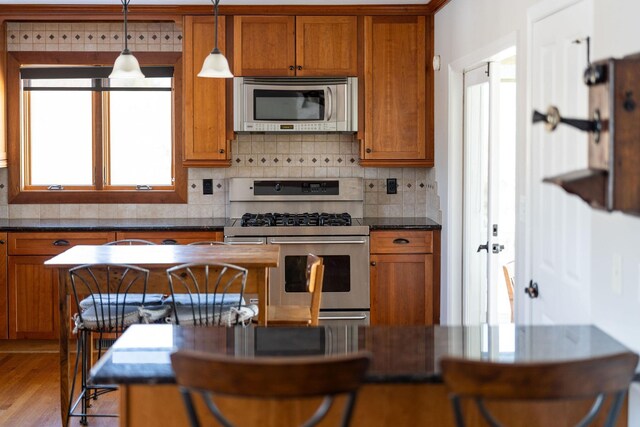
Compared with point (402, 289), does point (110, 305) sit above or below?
above

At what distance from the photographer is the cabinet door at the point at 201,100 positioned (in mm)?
5957

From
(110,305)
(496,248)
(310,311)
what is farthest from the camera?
(496,248)

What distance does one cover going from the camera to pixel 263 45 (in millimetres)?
5973

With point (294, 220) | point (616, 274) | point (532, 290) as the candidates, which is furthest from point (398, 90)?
point (616, 274)

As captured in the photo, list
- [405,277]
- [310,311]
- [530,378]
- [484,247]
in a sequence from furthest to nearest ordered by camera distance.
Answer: [405,277] → [484,247] → [310,311] → [530,378]

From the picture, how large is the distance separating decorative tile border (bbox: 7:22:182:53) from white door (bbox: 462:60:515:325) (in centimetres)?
233

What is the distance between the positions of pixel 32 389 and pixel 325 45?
2.99 meters

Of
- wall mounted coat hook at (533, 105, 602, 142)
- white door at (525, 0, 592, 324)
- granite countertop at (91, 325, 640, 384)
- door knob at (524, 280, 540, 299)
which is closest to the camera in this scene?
wall mounted coat hook at (533, 105, 602, 142)

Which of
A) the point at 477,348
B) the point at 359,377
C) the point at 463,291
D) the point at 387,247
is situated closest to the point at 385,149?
the point at 387,247

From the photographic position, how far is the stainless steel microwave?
595 cm

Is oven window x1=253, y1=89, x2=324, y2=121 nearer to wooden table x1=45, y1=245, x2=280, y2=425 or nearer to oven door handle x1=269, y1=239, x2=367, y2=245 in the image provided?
oven door handle x1=269, y1=239, x2=367, y2=245

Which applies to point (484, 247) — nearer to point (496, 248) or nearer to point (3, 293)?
point (496, 248)

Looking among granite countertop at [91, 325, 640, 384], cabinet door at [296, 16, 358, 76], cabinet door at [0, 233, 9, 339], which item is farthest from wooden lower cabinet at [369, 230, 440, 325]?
granite countertop at [91, 325, 640, 384]

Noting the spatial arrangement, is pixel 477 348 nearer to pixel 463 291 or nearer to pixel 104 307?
pixel 104 307
